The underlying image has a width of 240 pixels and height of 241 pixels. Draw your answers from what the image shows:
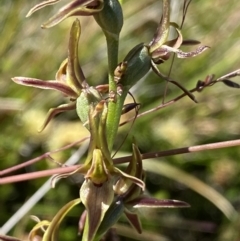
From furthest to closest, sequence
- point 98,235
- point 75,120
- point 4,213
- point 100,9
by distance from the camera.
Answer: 1. point 75,120
2. point 4,213
3. point 98,235
4. point 100,9

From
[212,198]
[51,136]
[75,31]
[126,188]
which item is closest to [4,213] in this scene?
[51,136]

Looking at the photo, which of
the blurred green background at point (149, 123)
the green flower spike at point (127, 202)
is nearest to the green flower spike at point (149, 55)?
the green flower spike at point (127, 202)

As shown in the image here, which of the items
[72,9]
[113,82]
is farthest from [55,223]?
[72,9]

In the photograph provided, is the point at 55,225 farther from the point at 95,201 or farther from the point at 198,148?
the point at 198,148

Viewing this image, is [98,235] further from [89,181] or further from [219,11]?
[219,11]

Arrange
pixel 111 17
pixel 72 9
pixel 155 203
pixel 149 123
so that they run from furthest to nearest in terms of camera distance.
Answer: pixel 149 123 < pixel 155 203 < pixel 111 17 < pixel 72 9

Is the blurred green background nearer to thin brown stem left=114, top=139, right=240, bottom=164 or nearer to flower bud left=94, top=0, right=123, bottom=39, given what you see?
thin brown stem left=114, top=139, right=240, bottom=164
